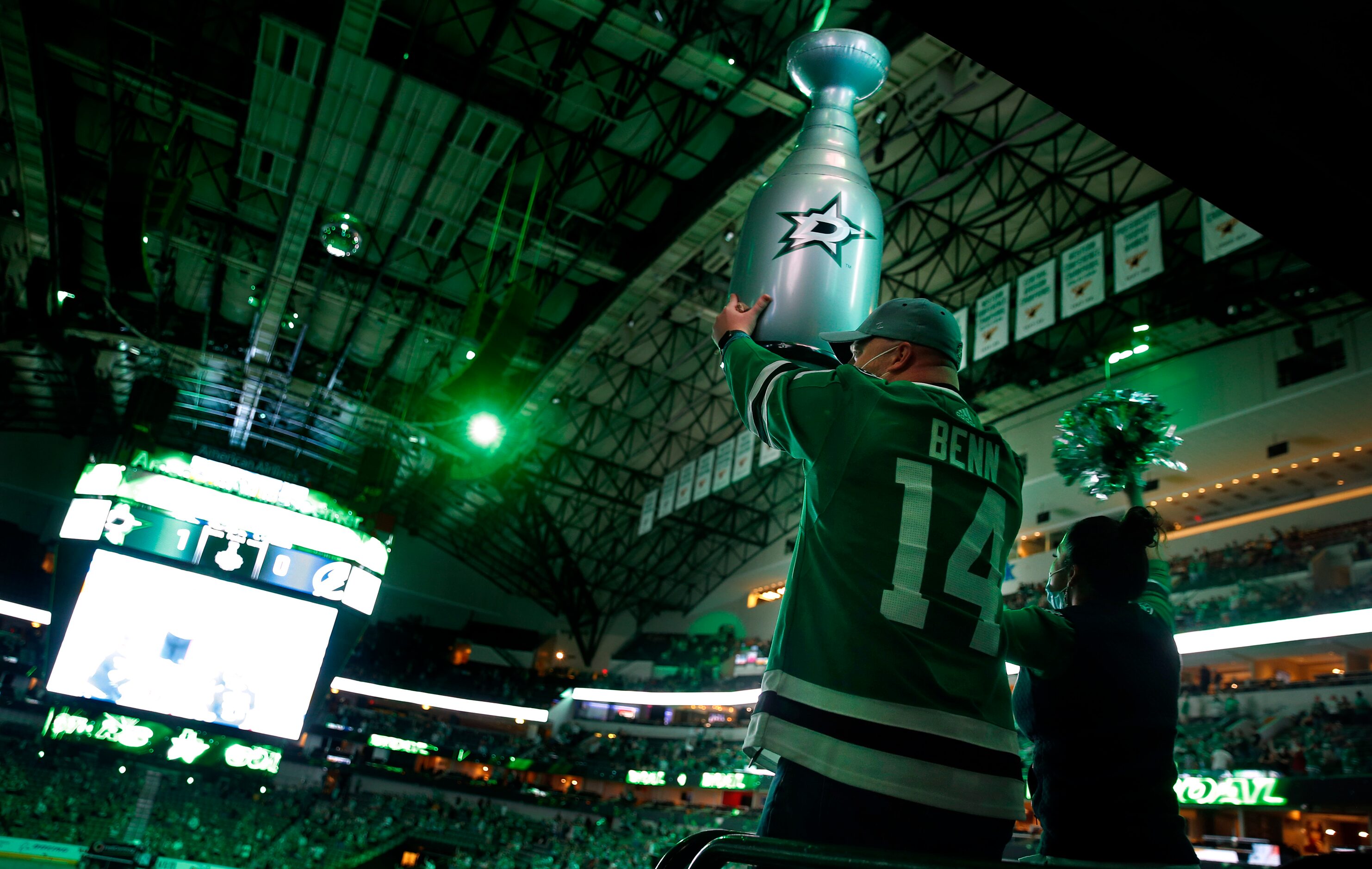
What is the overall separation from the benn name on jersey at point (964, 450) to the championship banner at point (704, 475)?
A: 16.1 meters

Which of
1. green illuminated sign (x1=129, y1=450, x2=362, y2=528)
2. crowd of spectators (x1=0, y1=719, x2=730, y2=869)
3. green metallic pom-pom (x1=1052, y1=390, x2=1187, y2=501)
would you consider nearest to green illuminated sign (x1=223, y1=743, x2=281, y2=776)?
crowd of spectators (x1=0, y1=719, x2=730, y2=869)

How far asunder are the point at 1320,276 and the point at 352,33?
13.6 metres

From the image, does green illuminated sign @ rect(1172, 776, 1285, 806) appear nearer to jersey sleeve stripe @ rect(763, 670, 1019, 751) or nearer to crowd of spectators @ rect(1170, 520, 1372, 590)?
crowd of spectators @ rect(1170, 520, 1372, 590)

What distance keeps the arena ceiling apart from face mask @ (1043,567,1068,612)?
5.39 metres

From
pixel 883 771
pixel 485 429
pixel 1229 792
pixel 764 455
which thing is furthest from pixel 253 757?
pixel 883 771

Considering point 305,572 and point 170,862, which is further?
point 305,572

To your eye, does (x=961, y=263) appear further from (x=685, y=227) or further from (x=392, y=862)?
(x=392, y=862)

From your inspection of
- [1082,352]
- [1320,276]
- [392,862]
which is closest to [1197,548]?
[1082,352]

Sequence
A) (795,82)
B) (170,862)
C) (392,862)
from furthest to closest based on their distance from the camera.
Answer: (392,862)
(170,862)
(795,82)

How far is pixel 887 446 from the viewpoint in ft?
4.59

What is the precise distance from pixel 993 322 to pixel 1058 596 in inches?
439

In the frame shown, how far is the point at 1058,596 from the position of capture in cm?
211

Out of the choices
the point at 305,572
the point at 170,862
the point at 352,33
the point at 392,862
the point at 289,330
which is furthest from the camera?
the point at 392,862

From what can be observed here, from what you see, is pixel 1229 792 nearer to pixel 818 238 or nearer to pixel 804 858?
pixel 818 238
